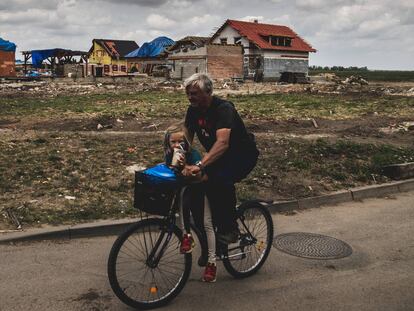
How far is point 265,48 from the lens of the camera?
57.8 m

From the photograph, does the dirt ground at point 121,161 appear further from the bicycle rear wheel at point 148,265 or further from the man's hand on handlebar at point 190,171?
the man's hand on handlebar at point 190,171

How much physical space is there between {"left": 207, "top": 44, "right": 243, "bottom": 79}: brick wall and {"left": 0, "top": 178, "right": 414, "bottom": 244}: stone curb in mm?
43468

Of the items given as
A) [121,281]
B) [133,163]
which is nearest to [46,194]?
[133,163]

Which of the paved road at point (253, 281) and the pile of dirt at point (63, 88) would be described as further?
the pile of dirt at point (63, 88)

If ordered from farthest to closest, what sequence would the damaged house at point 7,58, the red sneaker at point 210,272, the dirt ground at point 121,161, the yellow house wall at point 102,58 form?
1. the yellow house wall at point 102,58
2. the damaged house at point 7,58
3. the dirt ground at point 121,161
4. the red sneaker at point 210,272

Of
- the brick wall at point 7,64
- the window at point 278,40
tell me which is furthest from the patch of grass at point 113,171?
the window at point 278,40

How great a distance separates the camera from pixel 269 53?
5919 centimetres

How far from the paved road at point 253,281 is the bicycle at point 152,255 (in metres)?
0.16

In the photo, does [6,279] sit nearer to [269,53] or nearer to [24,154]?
[24,154]

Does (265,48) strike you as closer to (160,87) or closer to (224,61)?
(224,61)

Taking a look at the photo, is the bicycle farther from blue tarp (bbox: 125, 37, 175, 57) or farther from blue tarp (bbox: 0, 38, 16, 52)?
blue tarp (bbox: 125, 37, 175, 57)

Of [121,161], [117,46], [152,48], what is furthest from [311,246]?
[117,46]

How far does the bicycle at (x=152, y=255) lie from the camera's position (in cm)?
401

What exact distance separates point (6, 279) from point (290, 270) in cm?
291
